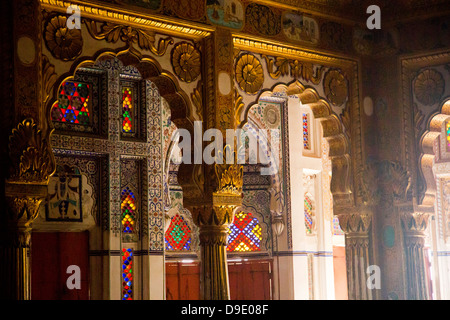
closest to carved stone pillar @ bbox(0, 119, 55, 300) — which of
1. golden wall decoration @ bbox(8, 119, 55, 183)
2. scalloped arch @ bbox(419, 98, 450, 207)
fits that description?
golden wall decoration @ bbox(8, 119, 55, 183)

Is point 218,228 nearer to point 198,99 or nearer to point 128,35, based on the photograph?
point 198,99

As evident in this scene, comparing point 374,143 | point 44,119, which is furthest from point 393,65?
point 44,119

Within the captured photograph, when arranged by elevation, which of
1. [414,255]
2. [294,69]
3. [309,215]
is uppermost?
[294,69]

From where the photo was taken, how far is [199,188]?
7227mm

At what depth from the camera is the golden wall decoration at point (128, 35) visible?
6621 millimetres

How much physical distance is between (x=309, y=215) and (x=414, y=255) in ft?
10.6

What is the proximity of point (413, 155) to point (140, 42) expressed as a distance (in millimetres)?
3500

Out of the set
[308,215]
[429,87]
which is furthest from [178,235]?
[429,87]

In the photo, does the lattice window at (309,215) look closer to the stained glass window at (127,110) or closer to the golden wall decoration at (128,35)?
the stained glass window at (127,110)

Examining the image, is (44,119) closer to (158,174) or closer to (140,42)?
(140,42)

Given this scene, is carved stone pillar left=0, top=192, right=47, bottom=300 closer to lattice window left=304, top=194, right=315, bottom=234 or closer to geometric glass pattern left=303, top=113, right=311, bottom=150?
lattice window left=304, top=194, right=315, bottom=234

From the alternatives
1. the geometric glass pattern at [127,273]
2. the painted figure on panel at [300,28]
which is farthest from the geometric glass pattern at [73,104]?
the painted figure on panel at [300,28]

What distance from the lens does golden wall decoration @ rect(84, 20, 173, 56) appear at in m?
6.62

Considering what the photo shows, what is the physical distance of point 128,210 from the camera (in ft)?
30.6
